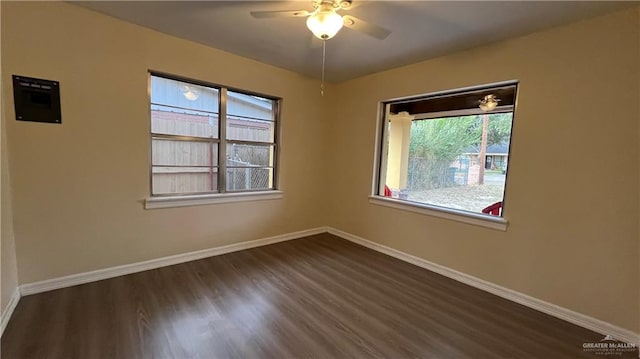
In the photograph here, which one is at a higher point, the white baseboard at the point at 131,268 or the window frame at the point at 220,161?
the window frame at the point at 220,161

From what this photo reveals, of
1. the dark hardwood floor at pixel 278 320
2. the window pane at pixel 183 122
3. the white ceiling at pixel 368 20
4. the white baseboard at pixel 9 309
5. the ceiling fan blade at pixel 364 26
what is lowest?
the dark hardwood floor at pixel 278 320

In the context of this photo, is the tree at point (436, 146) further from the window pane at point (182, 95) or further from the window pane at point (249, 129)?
the window pane at point (182, 95)

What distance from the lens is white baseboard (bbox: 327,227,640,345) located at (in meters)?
2.05

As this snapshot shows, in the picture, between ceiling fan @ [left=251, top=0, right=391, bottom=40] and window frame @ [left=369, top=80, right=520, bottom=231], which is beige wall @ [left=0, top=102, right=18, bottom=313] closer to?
ceiling fan @ [left=251, top=0, right=391, bottom=40]

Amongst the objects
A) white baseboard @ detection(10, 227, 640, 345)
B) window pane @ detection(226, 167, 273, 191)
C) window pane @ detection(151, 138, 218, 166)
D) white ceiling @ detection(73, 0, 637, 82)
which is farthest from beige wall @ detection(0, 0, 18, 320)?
window pane @ detection(226, 167, 273, 191)

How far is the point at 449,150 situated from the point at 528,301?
67.6 inches

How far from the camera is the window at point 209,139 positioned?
9.71 feet

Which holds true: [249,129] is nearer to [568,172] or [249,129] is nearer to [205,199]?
[205,199]

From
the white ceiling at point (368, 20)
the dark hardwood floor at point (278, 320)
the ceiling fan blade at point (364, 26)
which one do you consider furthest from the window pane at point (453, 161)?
the ceiling fan blade at point (364, 26)

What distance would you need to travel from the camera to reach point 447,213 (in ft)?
9.95

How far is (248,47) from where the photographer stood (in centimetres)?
302

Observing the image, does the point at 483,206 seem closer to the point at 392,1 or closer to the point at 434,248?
the point at 434,248

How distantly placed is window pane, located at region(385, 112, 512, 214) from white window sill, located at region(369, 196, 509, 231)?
14cm

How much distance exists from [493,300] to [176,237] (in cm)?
333
